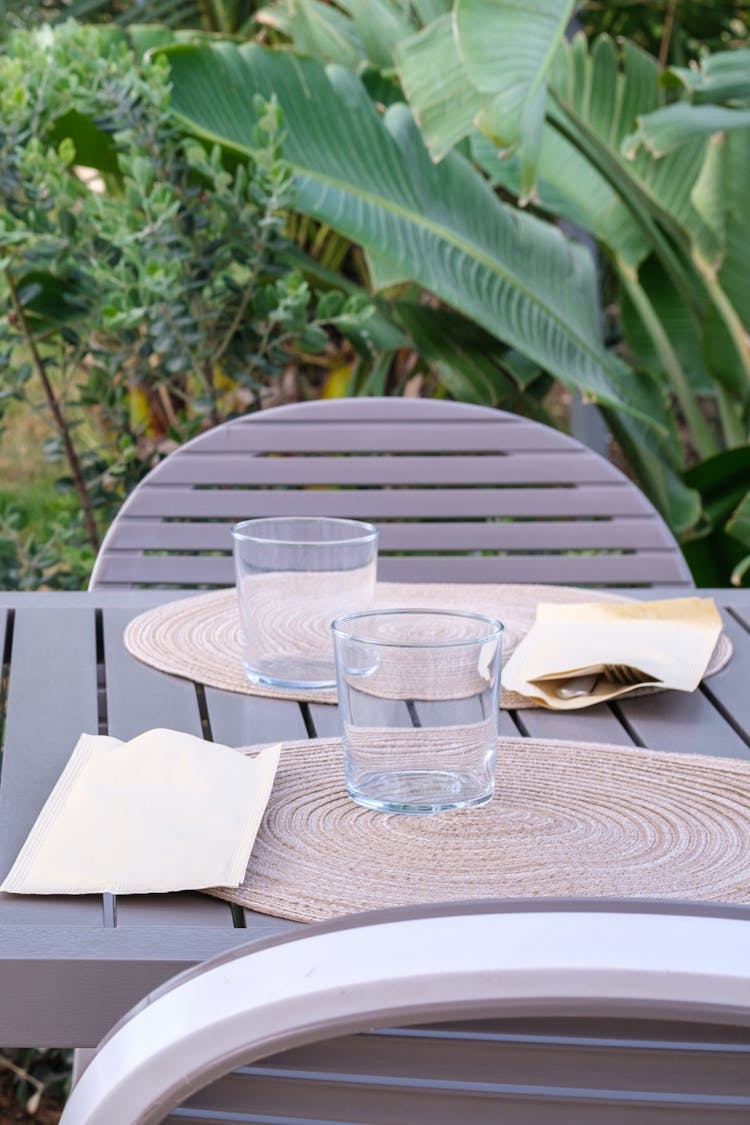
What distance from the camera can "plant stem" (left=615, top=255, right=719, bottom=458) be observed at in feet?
9.69

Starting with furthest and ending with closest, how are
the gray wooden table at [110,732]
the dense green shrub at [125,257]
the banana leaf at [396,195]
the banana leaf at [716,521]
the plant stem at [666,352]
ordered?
the plant stem at [666,352], the banana leaf at [716,521], the banana leaf at [396,195], the dense green shrub at [125,257], the gray wooden table at [110,732]

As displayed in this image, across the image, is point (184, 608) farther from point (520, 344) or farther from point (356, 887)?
point (520, 344)

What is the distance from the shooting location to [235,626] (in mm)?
1169

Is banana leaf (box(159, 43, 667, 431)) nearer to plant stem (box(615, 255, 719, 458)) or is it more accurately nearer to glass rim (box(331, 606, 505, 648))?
plant stem (box(615, 255, 719, 458))

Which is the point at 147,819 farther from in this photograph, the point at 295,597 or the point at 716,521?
the point at 716,521

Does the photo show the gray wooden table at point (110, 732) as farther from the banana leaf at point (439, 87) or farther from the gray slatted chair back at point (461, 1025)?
the banana leaf at point (439, 87)

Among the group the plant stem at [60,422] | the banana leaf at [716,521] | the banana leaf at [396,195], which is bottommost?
the banana leaf at [716,521]

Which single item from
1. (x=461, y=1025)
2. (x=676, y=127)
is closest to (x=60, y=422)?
(x=676, y=127)

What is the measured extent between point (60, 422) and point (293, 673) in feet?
4.56

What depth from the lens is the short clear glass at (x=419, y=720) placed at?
779 mm

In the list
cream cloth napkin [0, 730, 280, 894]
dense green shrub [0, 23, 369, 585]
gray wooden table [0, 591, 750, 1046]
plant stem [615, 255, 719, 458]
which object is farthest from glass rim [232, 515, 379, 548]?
plant stem [615, 255, 719, 458]

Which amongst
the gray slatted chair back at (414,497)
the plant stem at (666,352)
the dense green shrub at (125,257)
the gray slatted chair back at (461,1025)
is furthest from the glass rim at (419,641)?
the plant stem at (666,352)

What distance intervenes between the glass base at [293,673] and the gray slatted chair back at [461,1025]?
58cm

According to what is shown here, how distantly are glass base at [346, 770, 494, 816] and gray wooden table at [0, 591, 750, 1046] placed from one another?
133mm
